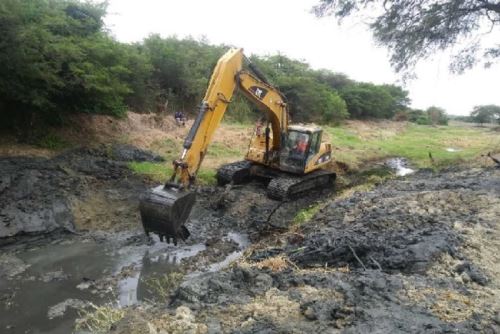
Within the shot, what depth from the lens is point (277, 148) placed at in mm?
12852

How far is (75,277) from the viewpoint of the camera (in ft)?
25.2

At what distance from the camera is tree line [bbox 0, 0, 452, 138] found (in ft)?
36.7

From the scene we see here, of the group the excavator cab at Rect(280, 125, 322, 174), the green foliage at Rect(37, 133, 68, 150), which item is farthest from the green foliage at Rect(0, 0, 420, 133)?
the excavator cab at Rect(280, 125, 322, 174)

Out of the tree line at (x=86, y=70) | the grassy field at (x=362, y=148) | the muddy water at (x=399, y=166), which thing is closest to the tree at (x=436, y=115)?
the grassy field at (x=362, y=148)

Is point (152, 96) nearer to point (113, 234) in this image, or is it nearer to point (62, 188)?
point (62, 188)

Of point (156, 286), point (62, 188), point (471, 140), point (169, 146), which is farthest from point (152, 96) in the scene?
point (471, 140)

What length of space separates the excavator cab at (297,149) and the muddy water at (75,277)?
3.37 metres

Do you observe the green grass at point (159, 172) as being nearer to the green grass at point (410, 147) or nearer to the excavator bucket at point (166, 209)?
the excavator bucket at point (166, 209)

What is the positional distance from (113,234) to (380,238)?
5142 millimetres

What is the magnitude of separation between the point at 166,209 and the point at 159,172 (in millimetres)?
5403

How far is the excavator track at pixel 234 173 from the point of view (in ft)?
41.3

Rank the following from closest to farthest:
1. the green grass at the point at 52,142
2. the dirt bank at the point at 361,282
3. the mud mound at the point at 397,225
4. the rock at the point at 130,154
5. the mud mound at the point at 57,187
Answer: the dirt bank at the point at 361,282 < the mud mound at the point at 397,225 < the mud mound at the point at 57,187 < the green grass at the point at 52,142 < the rock at the point at 130,154

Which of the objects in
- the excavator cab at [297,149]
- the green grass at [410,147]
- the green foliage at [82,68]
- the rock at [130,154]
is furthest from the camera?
the green grass at [410,147]

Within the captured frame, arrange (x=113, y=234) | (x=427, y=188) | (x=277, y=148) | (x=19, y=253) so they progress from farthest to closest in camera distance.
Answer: (x=277, y=148) < (x=427, y=188) < (x=113, y=234) < (x=19, y=253)
